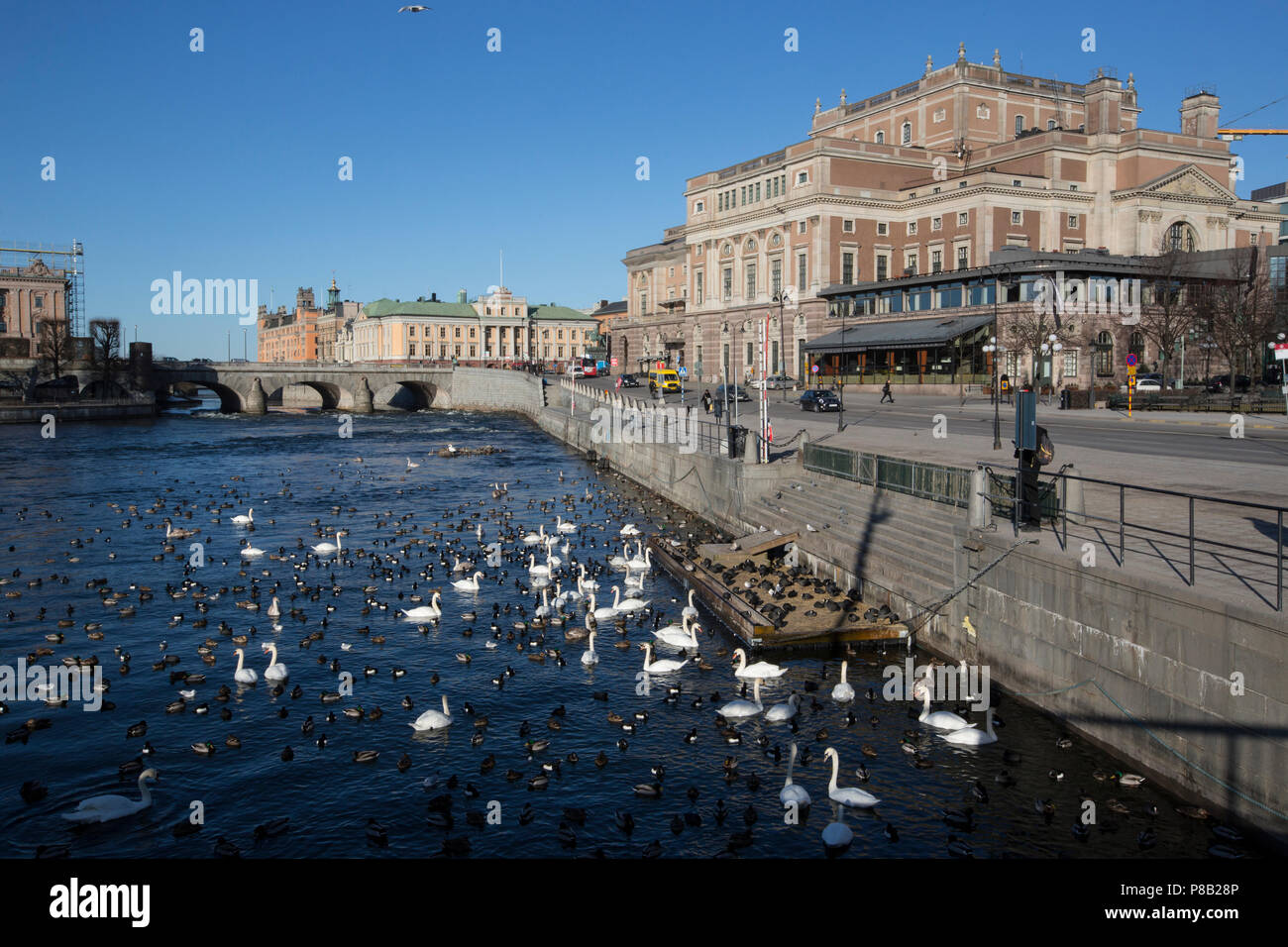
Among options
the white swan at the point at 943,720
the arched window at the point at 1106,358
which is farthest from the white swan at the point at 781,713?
the arched window at the point at 1106,358

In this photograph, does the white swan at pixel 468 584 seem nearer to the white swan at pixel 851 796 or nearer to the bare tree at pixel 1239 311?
the white swan at pixel 851 796

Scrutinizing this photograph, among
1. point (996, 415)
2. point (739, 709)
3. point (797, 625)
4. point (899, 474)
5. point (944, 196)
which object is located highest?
point (944, 196)

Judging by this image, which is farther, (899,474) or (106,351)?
(106,351)

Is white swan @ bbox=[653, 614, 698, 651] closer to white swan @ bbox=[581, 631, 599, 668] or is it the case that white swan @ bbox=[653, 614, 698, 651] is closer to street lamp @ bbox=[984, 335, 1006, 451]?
white swan @ bbox=[581, 631, 599, 668]

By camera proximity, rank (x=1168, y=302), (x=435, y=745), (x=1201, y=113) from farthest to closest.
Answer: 1. (x=1201, y=113)
2. (x=1168, y=302)
3. (x=435, y=745)

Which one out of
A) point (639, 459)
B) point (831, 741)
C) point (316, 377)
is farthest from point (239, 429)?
point (831, 741)

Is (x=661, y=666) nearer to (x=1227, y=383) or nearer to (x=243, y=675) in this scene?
(x=243, y=675)

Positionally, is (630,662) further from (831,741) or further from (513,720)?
(831,741)

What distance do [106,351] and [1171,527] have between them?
400 feet

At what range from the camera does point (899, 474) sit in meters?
24.6

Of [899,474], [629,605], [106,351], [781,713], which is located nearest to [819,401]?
[899,474]

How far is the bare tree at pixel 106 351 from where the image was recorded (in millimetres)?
113062

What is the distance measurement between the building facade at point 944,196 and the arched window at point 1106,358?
12.8 m

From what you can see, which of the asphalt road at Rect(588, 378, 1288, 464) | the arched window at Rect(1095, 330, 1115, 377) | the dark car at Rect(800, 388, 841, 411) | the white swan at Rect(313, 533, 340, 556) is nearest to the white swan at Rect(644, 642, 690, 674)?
the white swan at Rect(313, 533, 340, 556)
